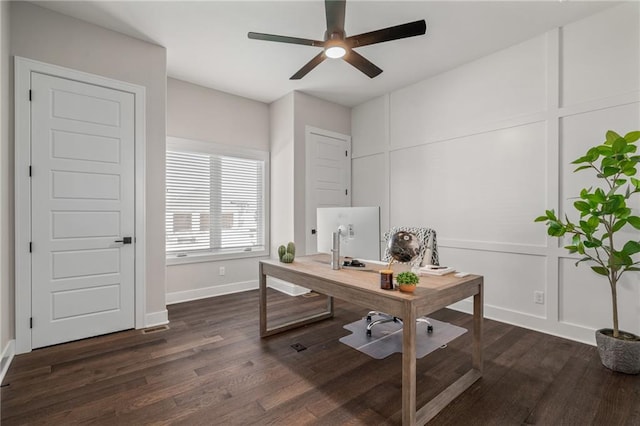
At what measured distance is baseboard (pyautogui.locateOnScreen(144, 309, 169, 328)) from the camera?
3.12 metres

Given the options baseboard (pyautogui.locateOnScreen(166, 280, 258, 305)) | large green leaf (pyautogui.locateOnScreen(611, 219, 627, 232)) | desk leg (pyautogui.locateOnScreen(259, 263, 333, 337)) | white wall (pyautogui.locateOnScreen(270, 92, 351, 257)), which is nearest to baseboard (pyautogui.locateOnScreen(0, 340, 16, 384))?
baseboard (pyautogui.locateOnScreen(166, 280, 258, 305))

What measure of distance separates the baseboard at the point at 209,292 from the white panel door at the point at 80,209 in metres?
0.91

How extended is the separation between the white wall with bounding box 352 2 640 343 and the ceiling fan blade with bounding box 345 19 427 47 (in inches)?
65.8

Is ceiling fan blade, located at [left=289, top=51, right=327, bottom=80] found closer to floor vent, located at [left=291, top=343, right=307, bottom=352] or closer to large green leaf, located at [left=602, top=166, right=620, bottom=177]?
large green leaf, located at [left=602, top=166, right=620, bottom=177]

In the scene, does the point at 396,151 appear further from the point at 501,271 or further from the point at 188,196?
the point at 188,196

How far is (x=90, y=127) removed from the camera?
2.82 metres

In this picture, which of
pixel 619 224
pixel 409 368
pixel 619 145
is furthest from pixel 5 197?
pixel 619 224

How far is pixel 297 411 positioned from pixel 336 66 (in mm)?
3475

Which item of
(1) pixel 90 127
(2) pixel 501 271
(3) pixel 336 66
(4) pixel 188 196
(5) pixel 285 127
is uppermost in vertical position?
(3) pixel 336 66

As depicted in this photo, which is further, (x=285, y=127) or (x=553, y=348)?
(x=285, y=127)

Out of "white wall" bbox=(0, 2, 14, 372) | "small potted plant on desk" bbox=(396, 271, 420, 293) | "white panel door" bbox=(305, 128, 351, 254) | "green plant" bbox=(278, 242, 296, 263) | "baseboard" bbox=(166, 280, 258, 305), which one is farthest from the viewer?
"white panel door" bbox=(305, 128, 351, 254)

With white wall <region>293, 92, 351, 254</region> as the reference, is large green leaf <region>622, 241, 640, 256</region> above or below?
below

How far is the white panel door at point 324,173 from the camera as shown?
4.54 m

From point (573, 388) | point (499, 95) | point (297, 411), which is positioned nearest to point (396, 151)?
point (499, 95)
